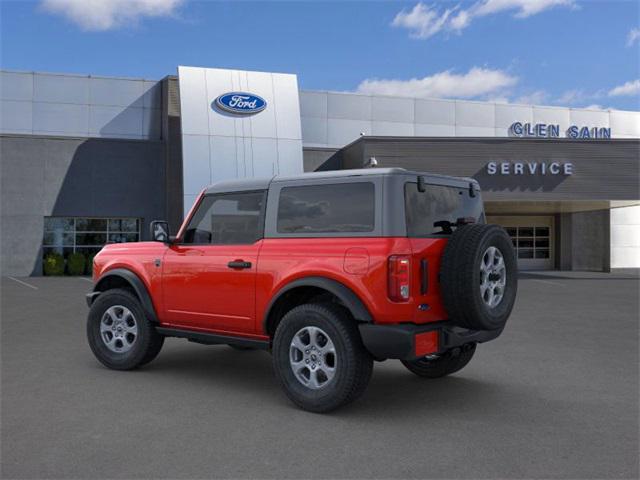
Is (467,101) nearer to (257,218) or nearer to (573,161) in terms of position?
(573,161)

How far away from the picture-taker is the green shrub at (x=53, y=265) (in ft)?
79.4

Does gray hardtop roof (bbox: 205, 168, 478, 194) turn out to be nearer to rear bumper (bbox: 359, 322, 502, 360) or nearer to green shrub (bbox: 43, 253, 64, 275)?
rear bumper (bbox: 359, 322, 502, 360)

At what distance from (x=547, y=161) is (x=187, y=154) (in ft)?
45.7

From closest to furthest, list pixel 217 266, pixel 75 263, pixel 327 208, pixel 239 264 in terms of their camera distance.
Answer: pixel 327 208 → pixel 239 264 → pixel 217 266 → pixel 75 263

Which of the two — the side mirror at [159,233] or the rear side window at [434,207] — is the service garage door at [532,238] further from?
the side mirror at [159,233]

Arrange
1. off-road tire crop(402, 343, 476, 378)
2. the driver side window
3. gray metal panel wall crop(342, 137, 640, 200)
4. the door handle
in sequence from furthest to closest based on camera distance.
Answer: gray metal panel wall crop(342, 137, 640, 200) < off-road tire crop(402, 343, 476, 378) < the driver side window < the door handle

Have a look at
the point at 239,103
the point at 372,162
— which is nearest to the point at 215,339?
the point at 372,162

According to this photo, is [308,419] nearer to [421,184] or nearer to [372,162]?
[421,184]

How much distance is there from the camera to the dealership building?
22812 millimetres

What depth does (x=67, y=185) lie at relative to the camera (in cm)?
2461

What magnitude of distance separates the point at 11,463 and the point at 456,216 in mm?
4045

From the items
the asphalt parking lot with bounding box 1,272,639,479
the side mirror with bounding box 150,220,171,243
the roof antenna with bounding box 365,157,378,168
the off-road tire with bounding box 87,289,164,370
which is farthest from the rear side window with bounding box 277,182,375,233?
the roof antenna with bounding box 365,157,378,168

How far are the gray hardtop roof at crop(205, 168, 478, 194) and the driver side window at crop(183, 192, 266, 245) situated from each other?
0.23 feet

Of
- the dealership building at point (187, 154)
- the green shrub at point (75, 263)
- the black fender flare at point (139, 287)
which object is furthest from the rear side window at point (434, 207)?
the green shrub at point (75, 263)
